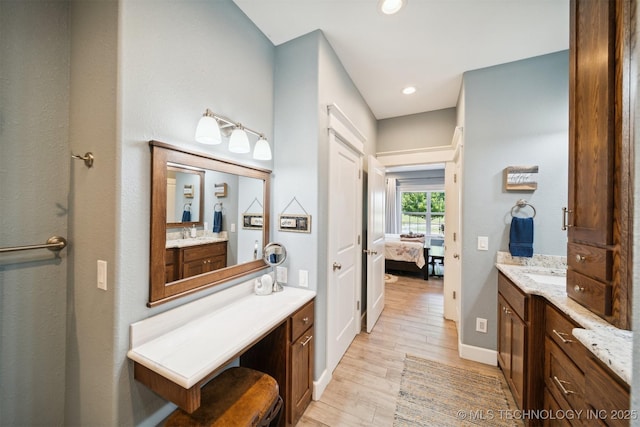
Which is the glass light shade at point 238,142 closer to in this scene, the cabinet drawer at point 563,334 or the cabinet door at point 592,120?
the cabinet door at point 592,120

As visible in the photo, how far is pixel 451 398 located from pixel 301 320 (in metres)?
1.37

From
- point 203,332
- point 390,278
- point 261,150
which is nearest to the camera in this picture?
point 203,332

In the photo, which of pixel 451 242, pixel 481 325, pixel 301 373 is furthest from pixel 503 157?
pixel 301 373

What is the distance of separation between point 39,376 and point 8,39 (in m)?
1.55

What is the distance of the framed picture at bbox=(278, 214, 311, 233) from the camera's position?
69.8 inches

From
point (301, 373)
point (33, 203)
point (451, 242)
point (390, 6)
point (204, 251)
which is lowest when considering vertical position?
point (301, 373)

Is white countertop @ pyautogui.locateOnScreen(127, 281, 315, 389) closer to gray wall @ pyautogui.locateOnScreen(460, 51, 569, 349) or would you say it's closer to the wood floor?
the wood floor

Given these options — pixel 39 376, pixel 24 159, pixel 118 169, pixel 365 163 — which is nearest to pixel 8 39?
pixel 24 159

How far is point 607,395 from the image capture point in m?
0.78

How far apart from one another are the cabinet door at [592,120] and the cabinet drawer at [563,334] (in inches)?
16.9

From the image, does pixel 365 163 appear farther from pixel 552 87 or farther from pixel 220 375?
pixel 220 375

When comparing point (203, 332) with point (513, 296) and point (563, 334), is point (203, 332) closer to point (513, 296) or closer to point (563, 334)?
point (563, 334)

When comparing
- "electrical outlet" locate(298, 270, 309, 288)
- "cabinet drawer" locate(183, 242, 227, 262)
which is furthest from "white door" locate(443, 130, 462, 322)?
"cabinet drawer" locate(183, 242, 227, 262)

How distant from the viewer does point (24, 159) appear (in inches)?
41.7
